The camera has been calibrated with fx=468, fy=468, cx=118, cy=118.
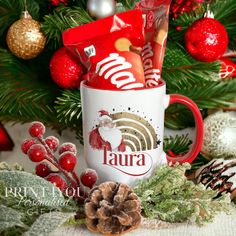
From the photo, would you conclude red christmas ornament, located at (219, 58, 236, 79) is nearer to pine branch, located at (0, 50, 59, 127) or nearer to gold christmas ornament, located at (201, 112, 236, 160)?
gold christmas ornament, located at (201, 112, 236, 160)

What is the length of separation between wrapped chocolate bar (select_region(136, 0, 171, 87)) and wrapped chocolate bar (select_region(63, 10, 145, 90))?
0.03 m

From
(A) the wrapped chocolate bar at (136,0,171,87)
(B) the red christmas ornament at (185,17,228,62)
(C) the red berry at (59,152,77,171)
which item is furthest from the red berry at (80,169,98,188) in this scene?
(B) the red christmas ornament at (185,17,228,62)

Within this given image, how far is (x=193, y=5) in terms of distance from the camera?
26.5 inches

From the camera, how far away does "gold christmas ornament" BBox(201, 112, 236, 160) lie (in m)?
0.69

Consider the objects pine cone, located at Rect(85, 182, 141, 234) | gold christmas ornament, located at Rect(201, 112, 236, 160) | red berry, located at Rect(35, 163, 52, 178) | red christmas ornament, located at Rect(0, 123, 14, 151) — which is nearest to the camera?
pine cone, located at Rect(85, 182, 141, 234)

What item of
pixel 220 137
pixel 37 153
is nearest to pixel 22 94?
pixel 37 153

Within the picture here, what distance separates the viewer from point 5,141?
852 mm

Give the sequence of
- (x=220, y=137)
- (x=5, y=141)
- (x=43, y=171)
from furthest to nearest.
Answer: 1. (x=5, y=141)
2. (x=220, y=137)
3. (x=43, y=171)

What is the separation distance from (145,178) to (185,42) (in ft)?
0.71

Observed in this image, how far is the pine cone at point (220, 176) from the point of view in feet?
1.94

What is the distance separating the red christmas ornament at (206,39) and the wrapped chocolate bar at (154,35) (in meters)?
0.08

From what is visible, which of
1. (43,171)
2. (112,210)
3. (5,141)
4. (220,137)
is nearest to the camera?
(112,210)

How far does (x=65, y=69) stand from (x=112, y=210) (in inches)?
9.4

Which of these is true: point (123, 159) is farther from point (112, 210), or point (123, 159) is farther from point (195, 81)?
point (195, 81)
